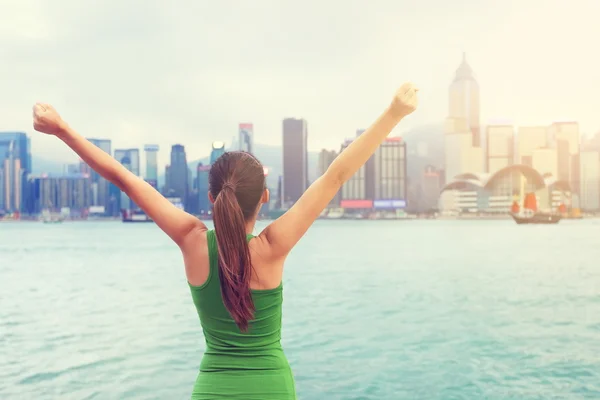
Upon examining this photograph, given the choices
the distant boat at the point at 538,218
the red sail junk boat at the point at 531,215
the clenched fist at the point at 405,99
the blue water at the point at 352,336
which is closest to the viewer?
the clenched fist at the point at 405,99

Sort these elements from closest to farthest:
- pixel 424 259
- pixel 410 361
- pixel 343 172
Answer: pixel 343 172
pixel 410 361
pixel 424 259

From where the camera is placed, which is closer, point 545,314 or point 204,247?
point 204,247

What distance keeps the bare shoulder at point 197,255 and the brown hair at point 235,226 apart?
63mm

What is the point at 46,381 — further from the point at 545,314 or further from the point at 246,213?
the point at 545,314

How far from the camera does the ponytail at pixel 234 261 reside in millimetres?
1734

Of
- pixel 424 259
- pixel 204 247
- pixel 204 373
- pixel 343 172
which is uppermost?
pixel 343 172

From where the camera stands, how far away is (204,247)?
1.82 m

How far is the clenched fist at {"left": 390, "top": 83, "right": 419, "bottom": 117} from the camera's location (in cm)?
173

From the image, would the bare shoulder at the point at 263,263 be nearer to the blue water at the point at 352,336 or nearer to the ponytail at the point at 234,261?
the ponytail at the point at 234,261

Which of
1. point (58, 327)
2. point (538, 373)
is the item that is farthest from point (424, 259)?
point (538, 373)

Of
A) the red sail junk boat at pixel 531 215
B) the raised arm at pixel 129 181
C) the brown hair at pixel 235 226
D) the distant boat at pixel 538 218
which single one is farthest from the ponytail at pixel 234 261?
the red sail junk boat at pixel 531 215

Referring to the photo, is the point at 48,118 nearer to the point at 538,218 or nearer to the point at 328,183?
the point at 328,183

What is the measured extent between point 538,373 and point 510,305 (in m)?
9.59

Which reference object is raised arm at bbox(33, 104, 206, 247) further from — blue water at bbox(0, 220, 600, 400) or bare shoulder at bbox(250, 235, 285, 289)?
blue water at bbox(0, 220, 600, 400)
